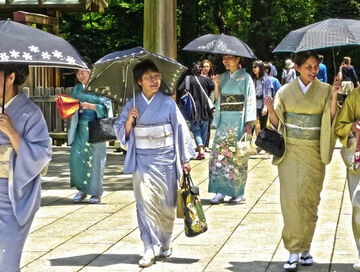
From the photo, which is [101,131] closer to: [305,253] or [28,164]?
[305,253]

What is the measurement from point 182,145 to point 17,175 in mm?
2258

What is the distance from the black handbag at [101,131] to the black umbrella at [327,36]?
9.61 ft

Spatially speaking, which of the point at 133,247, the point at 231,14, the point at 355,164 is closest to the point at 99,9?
the point at 133,247

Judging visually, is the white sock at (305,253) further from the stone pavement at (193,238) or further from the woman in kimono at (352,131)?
the woman in kimono at (352,131)

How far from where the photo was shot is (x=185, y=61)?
88.2ft

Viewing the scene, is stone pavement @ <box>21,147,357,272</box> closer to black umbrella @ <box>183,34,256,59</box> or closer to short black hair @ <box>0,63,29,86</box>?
black umbrella @ <box>183,34,256,59</box>

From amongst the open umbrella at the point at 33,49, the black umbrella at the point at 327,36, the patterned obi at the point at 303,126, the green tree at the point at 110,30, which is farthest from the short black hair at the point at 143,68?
the green tree at the point at 110,30

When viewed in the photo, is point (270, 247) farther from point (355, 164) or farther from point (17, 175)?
point (17, 175)

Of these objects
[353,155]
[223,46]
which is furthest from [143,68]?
[223,46]

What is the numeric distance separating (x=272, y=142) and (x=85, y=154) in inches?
159

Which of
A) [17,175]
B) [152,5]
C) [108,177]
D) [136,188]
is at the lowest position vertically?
[108,177]

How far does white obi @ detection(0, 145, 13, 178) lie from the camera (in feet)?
16.8

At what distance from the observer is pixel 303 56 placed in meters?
6.71

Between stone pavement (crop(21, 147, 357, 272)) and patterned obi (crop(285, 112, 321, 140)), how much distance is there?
1.04 metres
